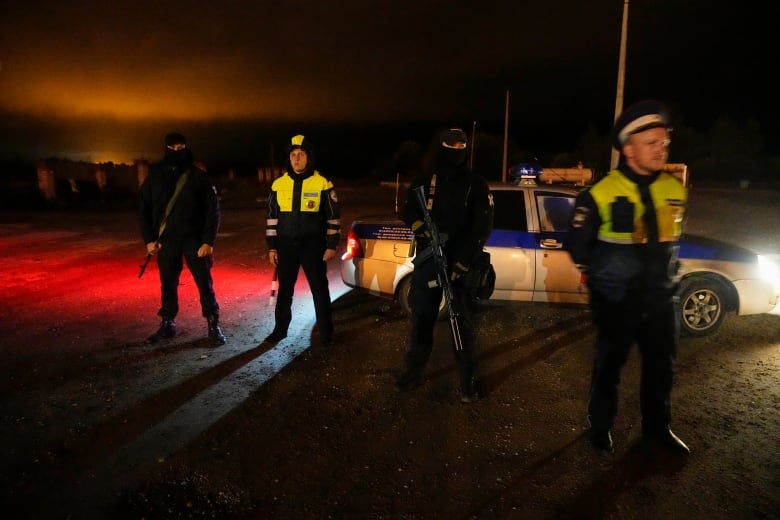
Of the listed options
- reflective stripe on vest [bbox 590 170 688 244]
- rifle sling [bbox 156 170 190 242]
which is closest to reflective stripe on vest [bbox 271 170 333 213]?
rifle sling [bbox 156 170 190 242]

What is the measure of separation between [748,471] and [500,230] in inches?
124

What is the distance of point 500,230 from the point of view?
5738mm

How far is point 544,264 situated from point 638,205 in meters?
2.69

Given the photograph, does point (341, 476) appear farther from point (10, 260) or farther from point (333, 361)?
point (10, 260)

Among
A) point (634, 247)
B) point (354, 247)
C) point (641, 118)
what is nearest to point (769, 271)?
point (634, 247)

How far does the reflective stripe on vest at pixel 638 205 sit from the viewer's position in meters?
3.00

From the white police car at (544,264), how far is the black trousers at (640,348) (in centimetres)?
208

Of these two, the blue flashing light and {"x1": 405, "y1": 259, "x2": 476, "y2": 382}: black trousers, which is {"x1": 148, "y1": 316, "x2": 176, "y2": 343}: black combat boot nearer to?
{"x1": 405, "y1": 259, "x2": 476, "y2": 382}: black trousers

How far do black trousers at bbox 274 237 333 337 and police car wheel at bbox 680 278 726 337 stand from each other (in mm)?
3492

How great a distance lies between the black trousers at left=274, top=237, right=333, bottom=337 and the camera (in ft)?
16.5

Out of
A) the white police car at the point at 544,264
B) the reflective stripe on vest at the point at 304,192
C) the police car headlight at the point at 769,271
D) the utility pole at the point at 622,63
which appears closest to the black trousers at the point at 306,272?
the reflective stripe on vest at the point at 304,192

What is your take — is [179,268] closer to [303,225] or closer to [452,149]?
[303,225]

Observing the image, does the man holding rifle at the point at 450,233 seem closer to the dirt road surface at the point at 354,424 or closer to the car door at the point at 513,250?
the dirt road surface at the point at 354,424

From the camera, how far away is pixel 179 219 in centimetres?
503
